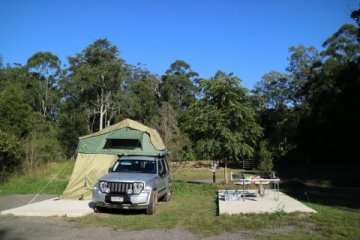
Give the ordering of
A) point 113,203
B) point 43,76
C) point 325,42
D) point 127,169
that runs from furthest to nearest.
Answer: point 43,76, point 325,42, point 127,169, point 113,203

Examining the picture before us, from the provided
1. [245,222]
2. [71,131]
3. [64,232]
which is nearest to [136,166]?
[64,232]

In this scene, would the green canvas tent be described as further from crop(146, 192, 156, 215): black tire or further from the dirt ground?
the dirt ground

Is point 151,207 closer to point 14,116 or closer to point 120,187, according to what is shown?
point 120,187

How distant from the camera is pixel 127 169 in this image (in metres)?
13.8

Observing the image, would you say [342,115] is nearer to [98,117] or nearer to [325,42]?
[325,42]

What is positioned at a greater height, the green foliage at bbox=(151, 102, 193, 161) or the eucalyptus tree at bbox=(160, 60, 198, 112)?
the eucalyptus tree at bbox=(160, 60, 198, 112)

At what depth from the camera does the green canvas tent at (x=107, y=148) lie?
16.4m

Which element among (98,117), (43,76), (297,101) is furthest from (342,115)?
(43,76)

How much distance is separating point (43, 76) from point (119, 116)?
47.2 ft

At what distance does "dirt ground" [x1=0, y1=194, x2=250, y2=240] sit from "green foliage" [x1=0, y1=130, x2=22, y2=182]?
11.4m

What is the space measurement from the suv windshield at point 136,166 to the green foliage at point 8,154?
10.5 m

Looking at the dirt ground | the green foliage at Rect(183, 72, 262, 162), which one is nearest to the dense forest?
the green foliage at Rect(183, 72, 262, 162)

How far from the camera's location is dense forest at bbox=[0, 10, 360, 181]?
20.8 m

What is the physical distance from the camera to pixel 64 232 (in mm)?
9680
